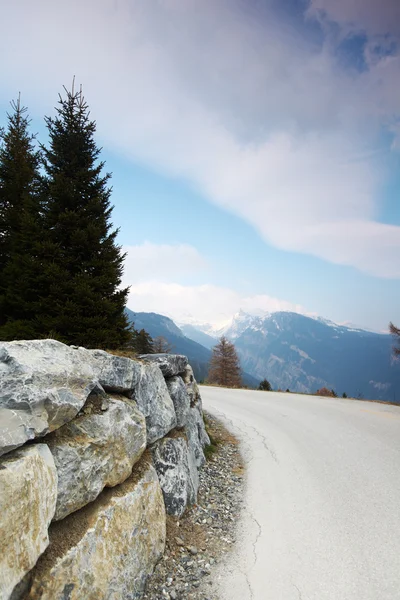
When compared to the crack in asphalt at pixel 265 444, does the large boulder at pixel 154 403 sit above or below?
above

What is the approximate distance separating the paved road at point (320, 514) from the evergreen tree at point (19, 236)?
7398 mm

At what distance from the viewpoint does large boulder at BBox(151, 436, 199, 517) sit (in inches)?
220

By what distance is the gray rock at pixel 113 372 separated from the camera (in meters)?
4.77

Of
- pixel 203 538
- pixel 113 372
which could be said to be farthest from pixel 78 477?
pixel 203 538

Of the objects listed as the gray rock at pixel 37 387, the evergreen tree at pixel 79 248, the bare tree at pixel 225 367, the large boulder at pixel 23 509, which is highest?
the evergreen tree at pixel 79 248

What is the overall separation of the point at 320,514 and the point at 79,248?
9252 mm

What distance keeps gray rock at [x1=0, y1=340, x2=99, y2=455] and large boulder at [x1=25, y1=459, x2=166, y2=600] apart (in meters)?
1.26

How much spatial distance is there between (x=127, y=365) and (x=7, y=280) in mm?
8441

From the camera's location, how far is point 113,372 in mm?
4930

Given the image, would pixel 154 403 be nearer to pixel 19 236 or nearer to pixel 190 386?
pixel 190 386

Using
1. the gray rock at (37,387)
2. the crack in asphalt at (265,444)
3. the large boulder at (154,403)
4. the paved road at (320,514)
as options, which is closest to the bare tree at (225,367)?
the crack in asphalt at (265,444)

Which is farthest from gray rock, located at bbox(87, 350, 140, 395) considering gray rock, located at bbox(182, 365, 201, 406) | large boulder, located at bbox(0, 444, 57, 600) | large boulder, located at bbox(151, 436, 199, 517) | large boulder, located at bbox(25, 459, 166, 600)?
gray rock, located at bbox(182, 365, 201, 406)

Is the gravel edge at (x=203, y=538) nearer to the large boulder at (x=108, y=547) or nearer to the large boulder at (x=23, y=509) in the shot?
the large boulder at (x=108, y=547)

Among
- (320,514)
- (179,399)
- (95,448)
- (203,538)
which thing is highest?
(179,399)
